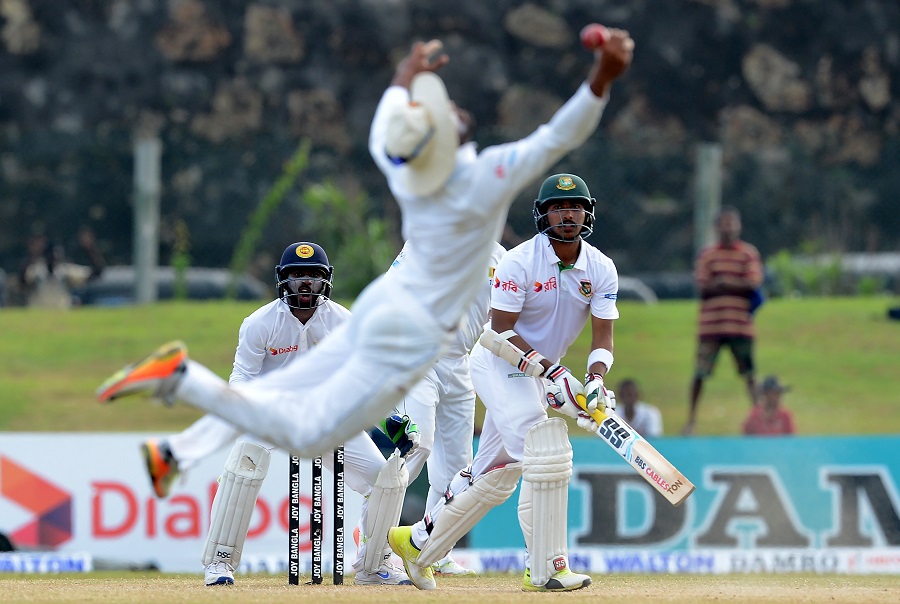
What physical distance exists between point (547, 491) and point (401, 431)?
825 millimetres

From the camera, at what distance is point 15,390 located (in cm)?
1288

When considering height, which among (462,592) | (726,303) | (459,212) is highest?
(726,303)

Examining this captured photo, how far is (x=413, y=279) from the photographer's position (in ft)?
18.8

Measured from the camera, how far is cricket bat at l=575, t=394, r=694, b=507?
6.78 metres

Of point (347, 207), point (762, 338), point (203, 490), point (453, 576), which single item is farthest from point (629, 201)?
point (453, 576)

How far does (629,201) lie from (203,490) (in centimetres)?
570

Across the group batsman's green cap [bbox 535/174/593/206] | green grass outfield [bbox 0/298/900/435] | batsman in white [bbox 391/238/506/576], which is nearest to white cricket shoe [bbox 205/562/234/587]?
batsman in white [bbox 391/238/506/576]

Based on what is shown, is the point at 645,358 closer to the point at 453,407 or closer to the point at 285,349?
the point at 453,407

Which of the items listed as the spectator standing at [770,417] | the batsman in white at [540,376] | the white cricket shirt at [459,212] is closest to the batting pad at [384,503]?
the batsman in white at [540,376]

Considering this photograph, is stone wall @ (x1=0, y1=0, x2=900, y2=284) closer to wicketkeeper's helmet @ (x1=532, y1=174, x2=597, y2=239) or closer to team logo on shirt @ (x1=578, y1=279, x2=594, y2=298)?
wicketkeeper's helmet @ (x1=532, y1=174, x2=597, y2=239)

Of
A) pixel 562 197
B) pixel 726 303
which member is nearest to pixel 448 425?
pixel 562 197

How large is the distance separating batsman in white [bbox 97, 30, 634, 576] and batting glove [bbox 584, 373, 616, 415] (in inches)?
49.2

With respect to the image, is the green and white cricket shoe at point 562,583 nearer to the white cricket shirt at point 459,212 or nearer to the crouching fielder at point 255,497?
the crouching fielder at point 255,497

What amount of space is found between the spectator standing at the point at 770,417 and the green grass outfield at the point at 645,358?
21.6 inches
